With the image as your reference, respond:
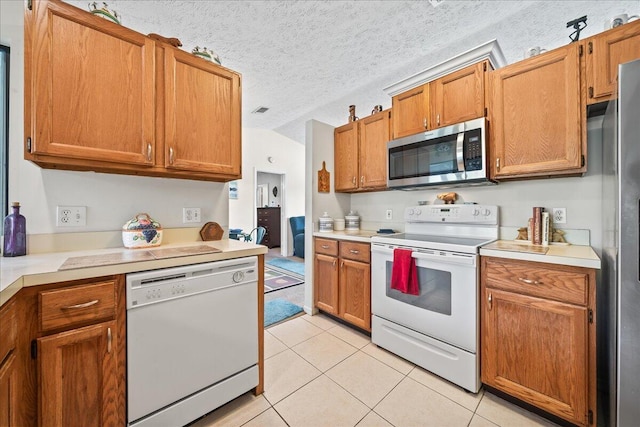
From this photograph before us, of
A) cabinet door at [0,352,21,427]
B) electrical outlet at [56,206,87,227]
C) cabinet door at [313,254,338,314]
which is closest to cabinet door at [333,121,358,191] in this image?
cabinet door at [313,254,338,314]

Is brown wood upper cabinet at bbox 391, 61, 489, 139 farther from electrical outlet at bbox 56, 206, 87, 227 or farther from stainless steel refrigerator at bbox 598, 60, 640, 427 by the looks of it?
electrical outlet at bbox 56, 206, 87, 227

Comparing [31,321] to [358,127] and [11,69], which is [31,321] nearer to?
[11,69]

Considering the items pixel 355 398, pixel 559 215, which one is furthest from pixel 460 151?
pixel 355 398

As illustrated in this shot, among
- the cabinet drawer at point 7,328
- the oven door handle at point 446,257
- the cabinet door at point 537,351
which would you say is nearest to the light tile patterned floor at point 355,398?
the cabinet door at point 537,351

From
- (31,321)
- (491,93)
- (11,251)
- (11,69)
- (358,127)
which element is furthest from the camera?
(358,127)

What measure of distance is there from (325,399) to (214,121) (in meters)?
1.96

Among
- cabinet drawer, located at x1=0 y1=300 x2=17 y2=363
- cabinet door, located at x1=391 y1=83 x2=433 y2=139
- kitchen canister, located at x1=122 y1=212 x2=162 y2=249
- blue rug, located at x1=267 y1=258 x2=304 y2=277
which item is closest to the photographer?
cabinet drawer, located at x1=0 y1=300 x2=17 y2=363

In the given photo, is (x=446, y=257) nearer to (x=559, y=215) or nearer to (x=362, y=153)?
(x=559, y=215)

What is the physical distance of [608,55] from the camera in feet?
4.74

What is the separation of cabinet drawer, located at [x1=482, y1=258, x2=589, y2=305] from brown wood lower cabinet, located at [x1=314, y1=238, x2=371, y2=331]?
0.96m

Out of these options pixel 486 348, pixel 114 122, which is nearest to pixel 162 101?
pixel 114 122

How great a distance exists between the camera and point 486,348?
5.17ft

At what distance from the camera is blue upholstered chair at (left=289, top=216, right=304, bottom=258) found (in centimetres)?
582

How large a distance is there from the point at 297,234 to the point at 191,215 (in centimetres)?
416
